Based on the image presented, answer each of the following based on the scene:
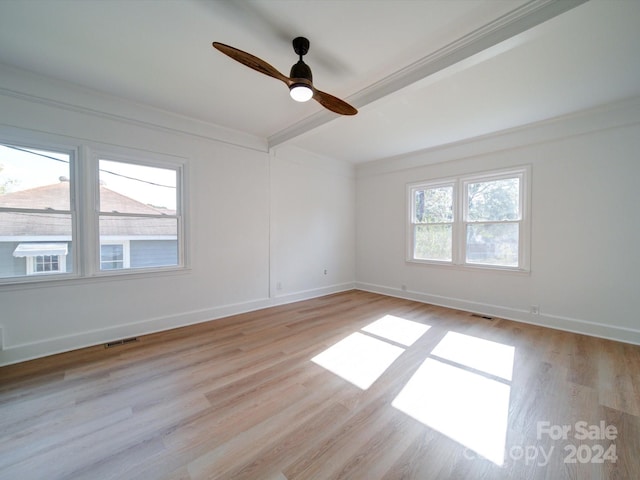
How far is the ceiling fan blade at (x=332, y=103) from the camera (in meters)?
2.24

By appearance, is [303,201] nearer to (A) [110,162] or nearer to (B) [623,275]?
(A) [110,162]

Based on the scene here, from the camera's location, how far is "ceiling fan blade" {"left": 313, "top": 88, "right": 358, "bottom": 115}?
224 cm

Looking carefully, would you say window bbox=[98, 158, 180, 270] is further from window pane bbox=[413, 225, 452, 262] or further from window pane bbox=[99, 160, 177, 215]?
window pane bbox=[413, 225, 452, 262]

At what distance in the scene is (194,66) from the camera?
96.0 inches

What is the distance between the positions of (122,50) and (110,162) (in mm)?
1351

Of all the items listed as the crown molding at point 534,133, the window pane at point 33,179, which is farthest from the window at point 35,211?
the crown molding at point 534,133

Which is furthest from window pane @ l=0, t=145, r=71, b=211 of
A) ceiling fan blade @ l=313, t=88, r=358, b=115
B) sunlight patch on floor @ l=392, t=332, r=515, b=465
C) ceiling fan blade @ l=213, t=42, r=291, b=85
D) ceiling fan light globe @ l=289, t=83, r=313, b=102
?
sunlight patch on floor @ l=392, t=332, r=515, b=465

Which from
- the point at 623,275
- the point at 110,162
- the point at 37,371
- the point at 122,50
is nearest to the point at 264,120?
the point at 122,50

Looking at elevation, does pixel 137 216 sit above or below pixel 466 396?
above

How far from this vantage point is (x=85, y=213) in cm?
288

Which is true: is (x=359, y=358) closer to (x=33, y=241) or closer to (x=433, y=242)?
(x=433, y=242)

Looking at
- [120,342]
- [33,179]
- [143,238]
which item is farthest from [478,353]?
[33,179]

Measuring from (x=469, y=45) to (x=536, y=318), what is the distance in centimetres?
360

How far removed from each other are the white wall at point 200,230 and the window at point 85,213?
15 cm
